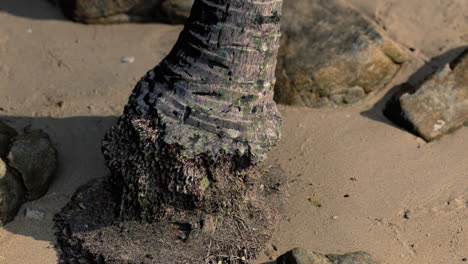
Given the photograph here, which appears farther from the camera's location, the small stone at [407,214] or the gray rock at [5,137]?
the gray rock at [5,137]

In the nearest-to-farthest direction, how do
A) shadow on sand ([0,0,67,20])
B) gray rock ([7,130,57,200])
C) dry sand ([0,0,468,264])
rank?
dry sand ([0,0,468,264]) → gray rock ([7,130,57,200]) → shadow on sand ([0,0,67,20])

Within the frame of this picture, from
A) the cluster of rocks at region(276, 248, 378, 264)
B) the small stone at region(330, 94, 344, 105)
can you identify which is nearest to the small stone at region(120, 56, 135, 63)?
the small stone at region(330, 94, 344, 105)

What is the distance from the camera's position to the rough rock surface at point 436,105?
574cm

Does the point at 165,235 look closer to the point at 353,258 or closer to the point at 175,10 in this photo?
the point at 353,258

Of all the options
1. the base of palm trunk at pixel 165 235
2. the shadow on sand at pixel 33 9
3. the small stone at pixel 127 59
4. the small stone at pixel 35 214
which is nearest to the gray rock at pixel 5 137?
the small stone at pixel 35 214

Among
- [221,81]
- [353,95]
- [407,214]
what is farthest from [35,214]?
[353,95]

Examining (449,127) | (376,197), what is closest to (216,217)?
(376,197)

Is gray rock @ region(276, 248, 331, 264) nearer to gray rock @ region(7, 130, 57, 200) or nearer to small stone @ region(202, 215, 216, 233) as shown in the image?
small stone @ region(202, 215, 216, 233)

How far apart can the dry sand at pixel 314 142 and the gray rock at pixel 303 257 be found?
36cm

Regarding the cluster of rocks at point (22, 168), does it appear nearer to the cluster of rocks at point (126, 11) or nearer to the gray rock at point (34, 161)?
the gray rock at point (34, 161)

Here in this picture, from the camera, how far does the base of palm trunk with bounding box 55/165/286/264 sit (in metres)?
4.29

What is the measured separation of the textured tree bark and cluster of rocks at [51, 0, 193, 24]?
323 cm

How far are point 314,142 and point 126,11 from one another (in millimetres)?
3214

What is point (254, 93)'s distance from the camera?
4.23m
